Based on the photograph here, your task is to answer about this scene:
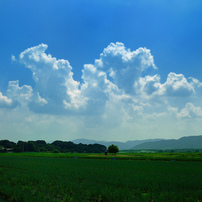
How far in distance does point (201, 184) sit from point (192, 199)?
5244mm

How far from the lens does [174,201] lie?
10766mm

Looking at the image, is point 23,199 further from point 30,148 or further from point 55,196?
point 30,148

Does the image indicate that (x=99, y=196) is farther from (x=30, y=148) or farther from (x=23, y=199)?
(x=30, y=148)

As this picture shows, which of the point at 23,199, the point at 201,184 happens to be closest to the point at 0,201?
the point at 23,199

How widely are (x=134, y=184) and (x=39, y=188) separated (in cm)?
717

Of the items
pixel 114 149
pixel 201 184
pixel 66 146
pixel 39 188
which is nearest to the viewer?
pixel 39 188

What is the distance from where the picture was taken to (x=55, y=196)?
12.1 meters

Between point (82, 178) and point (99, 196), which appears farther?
point (82, 178)

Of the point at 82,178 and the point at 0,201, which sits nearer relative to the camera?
the point at 0,201

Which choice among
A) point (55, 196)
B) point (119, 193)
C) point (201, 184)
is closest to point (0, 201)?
point (55, 196)

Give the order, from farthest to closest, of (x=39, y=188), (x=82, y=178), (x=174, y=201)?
(x=82, y=178)
(x=39, y=188)
(x=174, y=201)

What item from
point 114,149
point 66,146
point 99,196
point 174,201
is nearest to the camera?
point 174,201

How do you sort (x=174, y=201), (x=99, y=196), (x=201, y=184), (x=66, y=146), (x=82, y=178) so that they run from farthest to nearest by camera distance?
1. (x=66, y=146)
2. (x=82, y=178)
3. (x=201, y=184)
4. (x=99, y=196)
5. (x=174, y=201)

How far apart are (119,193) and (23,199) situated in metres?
5.60
